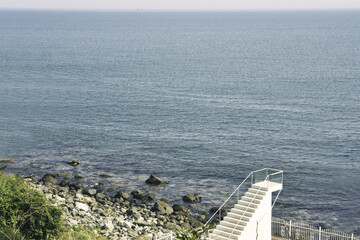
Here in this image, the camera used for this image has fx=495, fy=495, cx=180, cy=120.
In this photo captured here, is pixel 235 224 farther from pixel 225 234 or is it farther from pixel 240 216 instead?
pixel 225 234

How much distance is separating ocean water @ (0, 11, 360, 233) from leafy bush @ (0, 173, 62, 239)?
22271mm

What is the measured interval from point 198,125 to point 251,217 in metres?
44.1

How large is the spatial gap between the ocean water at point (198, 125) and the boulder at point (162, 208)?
3.45 m

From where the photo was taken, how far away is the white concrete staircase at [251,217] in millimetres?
33406

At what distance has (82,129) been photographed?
76375mm

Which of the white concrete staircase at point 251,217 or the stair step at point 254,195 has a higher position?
the stair step at point 254,195

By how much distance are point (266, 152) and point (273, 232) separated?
87.5ft

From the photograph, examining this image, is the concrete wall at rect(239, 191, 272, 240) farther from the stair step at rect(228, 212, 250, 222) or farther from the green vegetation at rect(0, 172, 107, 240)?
the green vegetation at rect(0, 172, 107, 240)

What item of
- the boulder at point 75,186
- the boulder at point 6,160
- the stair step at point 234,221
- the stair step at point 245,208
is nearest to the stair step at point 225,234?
the stair step at point 234,221

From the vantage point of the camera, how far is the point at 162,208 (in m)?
47.8

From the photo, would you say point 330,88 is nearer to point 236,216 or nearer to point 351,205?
point 351,205

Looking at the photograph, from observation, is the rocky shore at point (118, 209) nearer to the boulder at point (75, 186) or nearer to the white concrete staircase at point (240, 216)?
the boulder at point (75, 186)

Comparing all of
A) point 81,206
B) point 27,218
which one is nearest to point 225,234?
point 27,218

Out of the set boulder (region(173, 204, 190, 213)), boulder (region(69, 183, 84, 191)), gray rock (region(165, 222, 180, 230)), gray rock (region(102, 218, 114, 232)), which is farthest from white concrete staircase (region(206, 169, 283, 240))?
boulder (region(69, 183, 84, 191))
